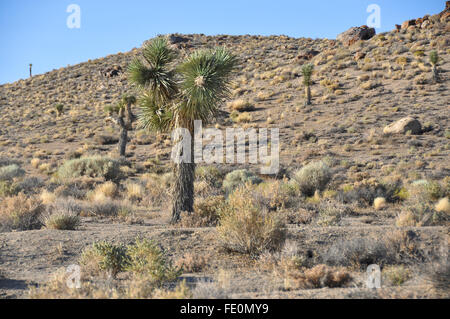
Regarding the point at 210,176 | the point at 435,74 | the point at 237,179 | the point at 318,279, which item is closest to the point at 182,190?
the point at 318,279

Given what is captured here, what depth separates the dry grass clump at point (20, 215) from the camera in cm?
1077

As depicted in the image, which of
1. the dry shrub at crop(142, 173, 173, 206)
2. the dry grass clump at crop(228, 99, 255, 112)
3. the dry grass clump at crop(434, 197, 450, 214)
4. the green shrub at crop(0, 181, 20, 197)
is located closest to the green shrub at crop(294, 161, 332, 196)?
the dry grass clump at crop(434, 197, 450, 214)

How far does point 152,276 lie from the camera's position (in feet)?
19.8

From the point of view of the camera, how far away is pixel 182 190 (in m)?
11.0

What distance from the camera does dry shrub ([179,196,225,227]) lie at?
10594mm

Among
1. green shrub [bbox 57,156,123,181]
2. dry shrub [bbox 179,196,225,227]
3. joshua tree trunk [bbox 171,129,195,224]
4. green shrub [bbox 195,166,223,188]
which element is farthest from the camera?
green shrub [bbox 57,156,123,181]

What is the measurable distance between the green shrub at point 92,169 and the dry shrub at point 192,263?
1421 cm

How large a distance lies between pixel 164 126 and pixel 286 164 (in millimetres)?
13048

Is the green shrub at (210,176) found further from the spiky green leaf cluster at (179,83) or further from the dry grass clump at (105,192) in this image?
the spiky green leaf cluster at (179,83)

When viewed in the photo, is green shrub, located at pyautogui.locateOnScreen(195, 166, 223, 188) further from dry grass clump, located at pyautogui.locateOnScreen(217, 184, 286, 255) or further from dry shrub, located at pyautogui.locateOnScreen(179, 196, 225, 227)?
dry grass clump, located at pyautogui.locateOnScreen(217, 184, 286, 255)

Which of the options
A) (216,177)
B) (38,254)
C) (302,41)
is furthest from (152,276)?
(302,41)

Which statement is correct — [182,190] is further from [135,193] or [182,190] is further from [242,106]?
[242,106]

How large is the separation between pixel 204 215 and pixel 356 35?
4552 centimetres

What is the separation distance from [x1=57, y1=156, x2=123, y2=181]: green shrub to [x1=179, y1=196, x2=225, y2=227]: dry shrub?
35.5ft
